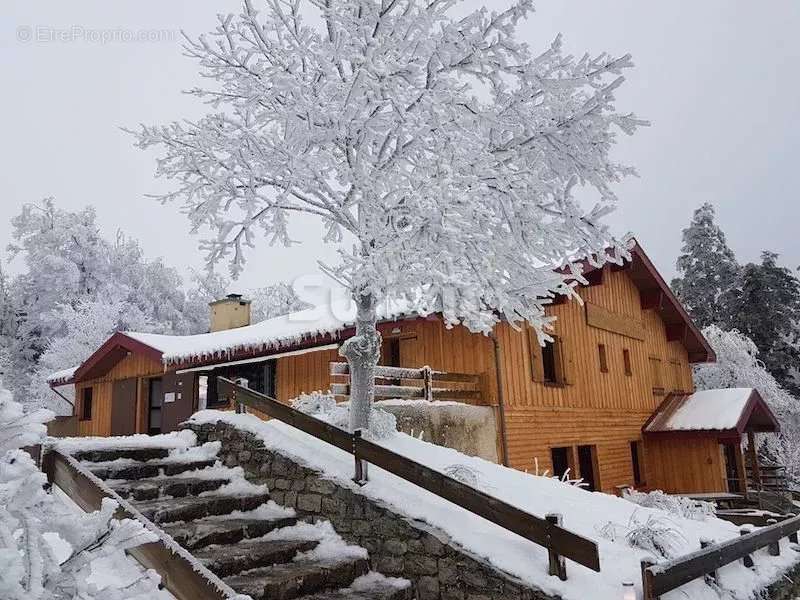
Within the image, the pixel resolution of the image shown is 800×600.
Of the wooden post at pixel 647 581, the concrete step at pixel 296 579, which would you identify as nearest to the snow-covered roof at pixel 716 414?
the wooden post at pixel 647 581

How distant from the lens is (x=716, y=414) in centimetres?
1914

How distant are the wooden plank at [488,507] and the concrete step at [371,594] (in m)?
0.98

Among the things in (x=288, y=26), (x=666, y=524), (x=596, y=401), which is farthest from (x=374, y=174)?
(x=596, y=401)

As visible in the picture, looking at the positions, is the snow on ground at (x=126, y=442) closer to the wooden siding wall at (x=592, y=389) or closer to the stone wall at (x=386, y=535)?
the stone wall at (x=386, y=535)

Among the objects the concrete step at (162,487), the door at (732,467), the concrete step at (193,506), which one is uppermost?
the concrete step at (162,487)

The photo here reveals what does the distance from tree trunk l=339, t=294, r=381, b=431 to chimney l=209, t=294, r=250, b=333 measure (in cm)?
1350

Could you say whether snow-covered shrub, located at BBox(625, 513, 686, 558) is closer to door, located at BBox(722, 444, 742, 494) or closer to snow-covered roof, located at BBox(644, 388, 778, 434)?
snow-covered roof, located at BBox(644, 388, 778, 434)

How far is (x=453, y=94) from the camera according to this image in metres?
7.93

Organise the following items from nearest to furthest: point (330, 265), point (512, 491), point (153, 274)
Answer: point (512, 491)
point (330, 265)
point (153, 274)

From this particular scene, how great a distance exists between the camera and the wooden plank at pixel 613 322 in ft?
59.4

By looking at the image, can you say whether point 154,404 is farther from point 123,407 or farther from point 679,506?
point 679,506

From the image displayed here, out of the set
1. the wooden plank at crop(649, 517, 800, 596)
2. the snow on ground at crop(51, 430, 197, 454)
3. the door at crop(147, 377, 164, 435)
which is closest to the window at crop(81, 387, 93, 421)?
the door at crop(147, 377, 164, 435)

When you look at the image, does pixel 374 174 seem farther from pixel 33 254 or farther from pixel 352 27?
pixel 33 254

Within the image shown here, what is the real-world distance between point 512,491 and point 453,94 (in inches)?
196
